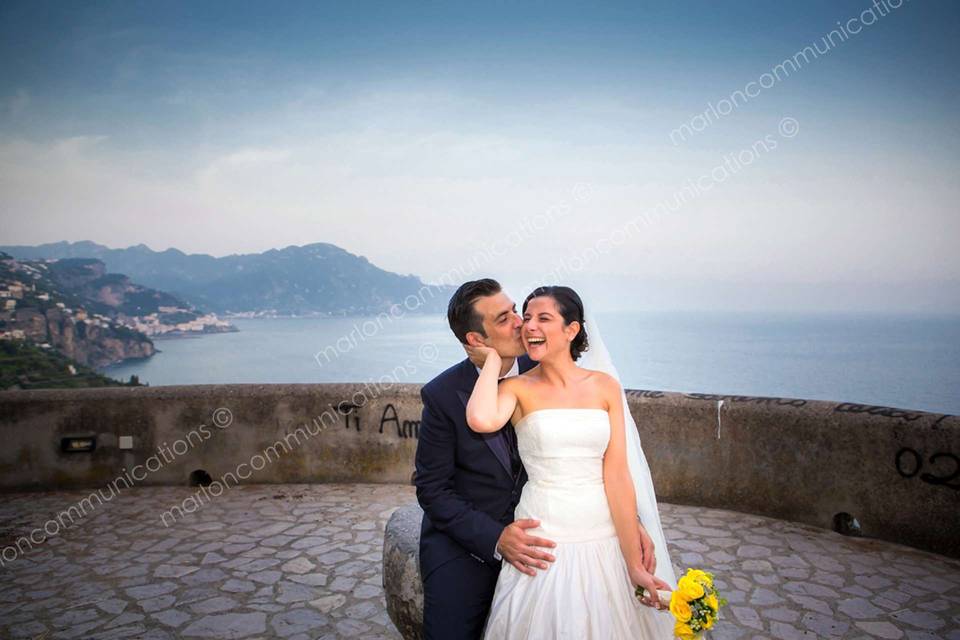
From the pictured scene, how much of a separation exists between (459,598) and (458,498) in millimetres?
412

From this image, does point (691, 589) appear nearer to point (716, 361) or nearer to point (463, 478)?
point (463, 478)

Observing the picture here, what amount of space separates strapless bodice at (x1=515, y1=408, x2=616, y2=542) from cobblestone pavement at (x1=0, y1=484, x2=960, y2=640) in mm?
1973

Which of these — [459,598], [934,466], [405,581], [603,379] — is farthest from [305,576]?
[934,466]

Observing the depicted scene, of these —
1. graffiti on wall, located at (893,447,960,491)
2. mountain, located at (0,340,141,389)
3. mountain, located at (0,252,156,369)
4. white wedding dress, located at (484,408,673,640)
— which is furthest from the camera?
mountain, located at (0,252,156,369)

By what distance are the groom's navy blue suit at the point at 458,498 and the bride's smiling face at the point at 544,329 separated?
0.45 m

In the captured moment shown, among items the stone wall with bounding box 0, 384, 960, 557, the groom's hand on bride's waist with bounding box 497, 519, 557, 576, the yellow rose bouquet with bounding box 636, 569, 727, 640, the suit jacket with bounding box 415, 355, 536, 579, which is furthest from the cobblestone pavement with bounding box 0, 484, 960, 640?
the yellow rose bouquet with bounding box 636, 569, 727, 640

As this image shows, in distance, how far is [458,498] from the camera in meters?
2.60

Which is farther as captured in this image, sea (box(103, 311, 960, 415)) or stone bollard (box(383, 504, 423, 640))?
sea (box(103, 311, 960, 415))

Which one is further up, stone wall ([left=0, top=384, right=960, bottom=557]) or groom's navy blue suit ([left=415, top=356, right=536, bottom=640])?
groom's navy blue suit ([left=415, top=356, right=536, bottom=640])

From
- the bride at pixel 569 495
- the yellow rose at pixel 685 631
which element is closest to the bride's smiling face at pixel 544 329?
the bride at pixel 569 495

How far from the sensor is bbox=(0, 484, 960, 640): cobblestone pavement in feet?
12.5

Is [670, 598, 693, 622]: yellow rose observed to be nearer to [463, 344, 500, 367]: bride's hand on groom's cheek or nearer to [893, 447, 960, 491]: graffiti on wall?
[463, 344, 500, 367]: bride's hand on groom's cheek

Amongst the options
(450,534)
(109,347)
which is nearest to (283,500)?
(450,534)

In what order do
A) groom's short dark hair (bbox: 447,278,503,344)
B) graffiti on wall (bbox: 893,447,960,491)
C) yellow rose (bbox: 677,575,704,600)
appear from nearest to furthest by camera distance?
yellow rose (bbox: 677,575,704,600), groom's short dark hair (bbox: 447,278,503,344), graffiti on wall (bbox: 893,447,960,491)
